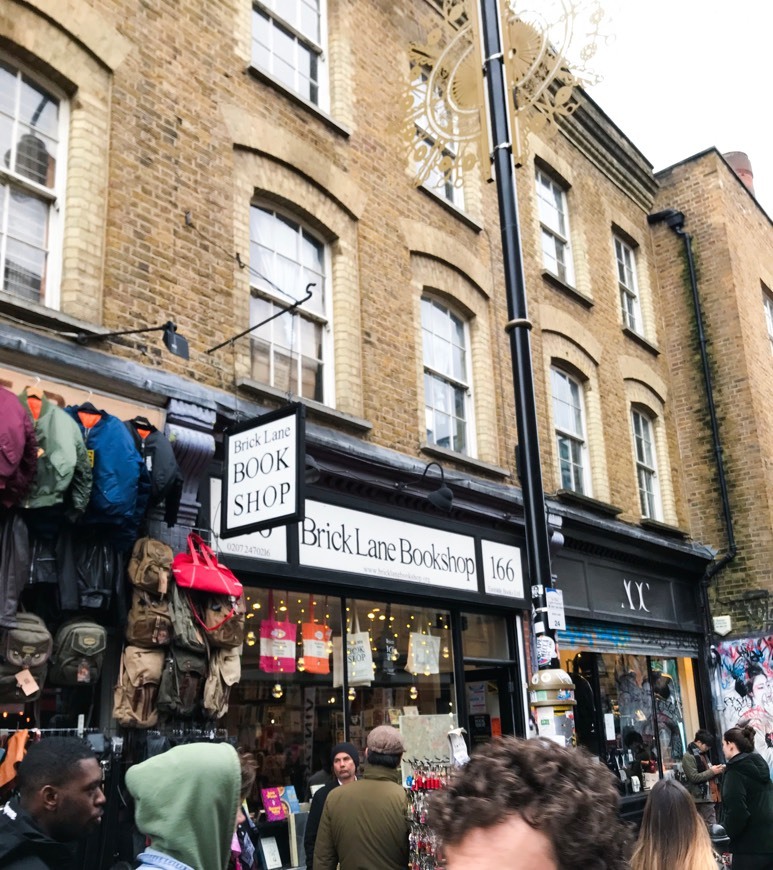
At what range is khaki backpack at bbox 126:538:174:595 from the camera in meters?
6.40

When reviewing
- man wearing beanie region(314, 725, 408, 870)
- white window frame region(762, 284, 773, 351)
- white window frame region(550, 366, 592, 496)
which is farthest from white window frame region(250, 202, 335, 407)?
white window frame region(762, 284, 773, 351)

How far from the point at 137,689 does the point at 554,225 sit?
35.5 feet

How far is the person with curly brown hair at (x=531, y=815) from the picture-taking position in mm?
1395

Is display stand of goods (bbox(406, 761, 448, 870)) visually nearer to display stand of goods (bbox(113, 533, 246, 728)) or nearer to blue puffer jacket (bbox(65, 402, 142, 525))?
display stand of goods (bbox(113, 533, 246, 728))

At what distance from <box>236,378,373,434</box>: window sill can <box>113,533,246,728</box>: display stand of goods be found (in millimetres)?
1849

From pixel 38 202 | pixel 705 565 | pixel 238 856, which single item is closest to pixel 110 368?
pixel 38 202

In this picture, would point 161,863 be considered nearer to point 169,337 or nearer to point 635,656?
point 169,337

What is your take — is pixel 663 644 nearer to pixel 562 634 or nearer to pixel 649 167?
pixel 562 634

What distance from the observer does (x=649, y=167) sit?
17359 millimetres

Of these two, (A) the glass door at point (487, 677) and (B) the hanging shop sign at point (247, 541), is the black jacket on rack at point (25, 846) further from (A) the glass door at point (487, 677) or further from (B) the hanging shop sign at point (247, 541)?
(A) the glass door at point (487, 677)

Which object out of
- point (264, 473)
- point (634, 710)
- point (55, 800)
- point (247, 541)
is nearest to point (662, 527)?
point (634, 710)

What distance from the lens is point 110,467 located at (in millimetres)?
6258

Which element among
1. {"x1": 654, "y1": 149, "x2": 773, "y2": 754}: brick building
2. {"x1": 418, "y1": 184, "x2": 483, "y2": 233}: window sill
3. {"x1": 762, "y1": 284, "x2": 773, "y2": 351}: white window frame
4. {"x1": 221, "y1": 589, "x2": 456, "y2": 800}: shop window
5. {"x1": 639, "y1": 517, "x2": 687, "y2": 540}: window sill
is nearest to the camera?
{"x1": 221, "y1": 589, "x2": 456, "y2": 800}: shop window

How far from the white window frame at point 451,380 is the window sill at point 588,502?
174cm
